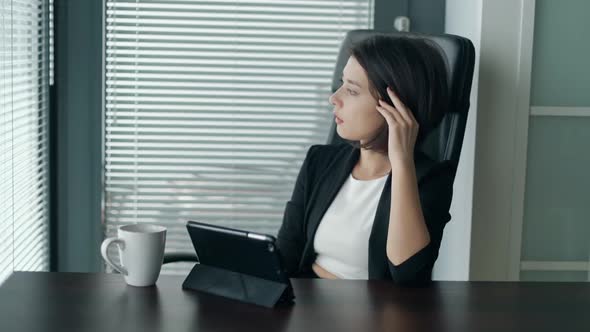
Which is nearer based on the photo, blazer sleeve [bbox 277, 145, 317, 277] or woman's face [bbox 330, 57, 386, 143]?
woman's face [bbox 330, 57, 386, 143]

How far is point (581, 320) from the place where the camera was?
1.45 metres

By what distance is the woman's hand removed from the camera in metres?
1.93

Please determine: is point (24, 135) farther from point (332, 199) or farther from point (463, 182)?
point (463, 182)

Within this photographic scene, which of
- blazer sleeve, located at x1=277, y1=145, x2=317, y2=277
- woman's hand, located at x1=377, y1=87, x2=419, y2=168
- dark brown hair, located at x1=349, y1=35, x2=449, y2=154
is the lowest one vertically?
blazer sleeve, located at x1=277, y1=145, x2=317, y2=277

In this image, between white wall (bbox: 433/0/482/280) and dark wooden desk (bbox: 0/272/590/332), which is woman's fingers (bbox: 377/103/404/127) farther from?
white wall (bbox: 433/0/482/280)

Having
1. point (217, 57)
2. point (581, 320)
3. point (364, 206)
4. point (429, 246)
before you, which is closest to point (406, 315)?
point (581, 320)

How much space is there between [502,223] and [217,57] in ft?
3.76

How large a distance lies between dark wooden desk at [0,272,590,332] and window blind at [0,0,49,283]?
832 millimetres

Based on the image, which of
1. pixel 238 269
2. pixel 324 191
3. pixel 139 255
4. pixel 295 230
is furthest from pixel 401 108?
pixel 139 255

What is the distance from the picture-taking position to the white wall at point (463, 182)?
2535 mm

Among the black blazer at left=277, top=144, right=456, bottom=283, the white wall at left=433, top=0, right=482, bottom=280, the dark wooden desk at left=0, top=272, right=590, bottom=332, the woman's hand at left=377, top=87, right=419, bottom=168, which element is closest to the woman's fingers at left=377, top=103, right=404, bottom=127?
the woman's hand at left=377, top=87, right=419, bottom=168

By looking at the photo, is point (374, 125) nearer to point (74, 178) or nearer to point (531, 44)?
point (531, 44)

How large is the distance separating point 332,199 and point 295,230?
0.15 meters

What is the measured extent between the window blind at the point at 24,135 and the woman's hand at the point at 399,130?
110 centimetres
